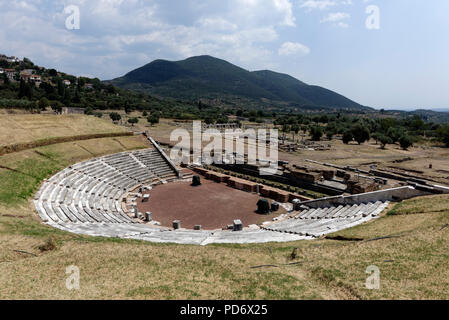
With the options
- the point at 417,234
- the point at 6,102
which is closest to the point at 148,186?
the point at 417,234

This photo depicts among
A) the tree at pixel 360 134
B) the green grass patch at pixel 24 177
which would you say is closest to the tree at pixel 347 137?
the tree at pixel 360 134

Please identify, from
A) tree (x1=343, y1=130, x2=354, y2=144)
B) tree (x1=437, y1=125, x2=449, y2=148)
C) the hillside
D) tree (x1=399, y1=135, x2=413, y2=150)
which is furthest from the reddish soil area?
tree (x1=437, y1=125, x2=449, y2=148)

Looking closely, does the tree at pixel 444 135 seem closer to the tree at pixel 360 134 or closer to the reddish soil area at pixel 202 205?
the tree at pixel 360 134

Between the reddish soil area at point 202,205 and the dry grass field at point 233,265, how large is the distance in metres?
9.06

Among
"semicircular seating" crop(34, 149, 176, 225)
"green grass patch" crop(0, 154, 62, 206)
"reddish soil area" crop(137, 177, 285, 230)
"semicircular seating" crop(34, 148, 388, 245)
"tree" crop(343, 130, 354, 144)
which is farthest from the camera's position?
"tree" crop(343, 130, 354, 144)

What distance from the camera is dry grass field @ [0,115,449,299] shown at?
9.27 metres

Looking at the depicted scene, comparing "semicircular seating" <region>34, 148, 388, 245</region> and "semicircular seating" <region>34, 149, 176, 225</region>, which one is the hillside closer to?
"semicircular seating" <region>34, 149, 176, 225</region>

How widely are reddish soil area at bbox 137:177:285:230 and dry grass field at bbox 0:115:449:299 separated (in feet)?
29.7

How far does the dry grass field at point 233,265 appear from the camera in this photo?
9273mm

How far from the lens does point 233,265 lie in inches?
468

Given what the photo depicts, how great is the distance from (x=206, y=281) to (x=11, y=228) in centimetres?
1186

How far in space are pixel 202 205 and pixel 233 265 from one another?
16434mm

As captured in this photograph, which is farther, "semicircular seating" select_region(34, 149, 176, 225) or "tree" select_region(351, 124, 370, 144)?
"tree" select_region(351, 124, 370, 144)

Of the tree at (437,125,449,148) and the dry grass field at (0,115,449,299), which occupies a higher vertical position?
the tree at (437,125,449,148)
